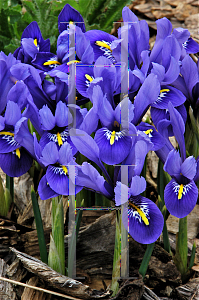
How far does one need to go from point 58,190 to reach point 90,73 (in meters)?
0.48

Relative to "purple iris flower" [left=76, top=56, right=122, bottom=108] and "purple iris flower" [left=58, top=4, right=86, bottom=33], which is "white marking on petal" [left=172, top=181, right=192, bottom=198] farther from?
"purple iris flower" [left=58, top=4, right=86, bottom=33]

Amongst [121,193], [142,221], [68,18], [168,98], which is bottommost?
[142,221]

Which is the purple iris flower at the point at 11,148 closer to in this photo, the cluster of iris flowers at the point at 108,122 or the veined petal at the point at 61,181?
the cluster of iris flowers at the point at 108,122

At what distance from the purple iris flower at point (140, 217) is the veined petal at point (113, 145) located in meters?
0.11

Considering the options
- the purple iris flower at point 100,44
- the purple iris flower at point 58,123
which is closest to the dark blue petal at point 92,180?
the purple iris flower at point 58,123

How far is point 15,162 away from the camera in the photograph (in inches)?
42.5

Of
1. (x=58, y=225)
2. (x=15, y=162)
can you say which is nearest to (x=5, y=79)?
(x=15, y=162)

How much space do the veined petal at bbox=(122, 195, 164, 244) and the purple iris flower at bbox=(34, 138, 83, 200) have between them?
176 mm

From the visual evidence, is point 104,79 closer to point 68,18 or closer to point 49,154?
point 49,154

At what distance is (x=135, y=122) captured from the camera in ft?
3.63

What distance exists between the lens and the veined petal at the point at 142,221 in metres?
0.94

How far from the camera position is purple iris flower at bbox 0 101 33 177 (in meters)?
1.03

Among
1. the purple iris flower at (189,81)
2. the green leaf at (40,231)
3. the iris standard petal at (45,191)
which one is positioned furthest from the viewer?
the purple iris flower at (189,81)

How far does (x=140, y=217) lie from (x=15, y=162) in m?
0.46
